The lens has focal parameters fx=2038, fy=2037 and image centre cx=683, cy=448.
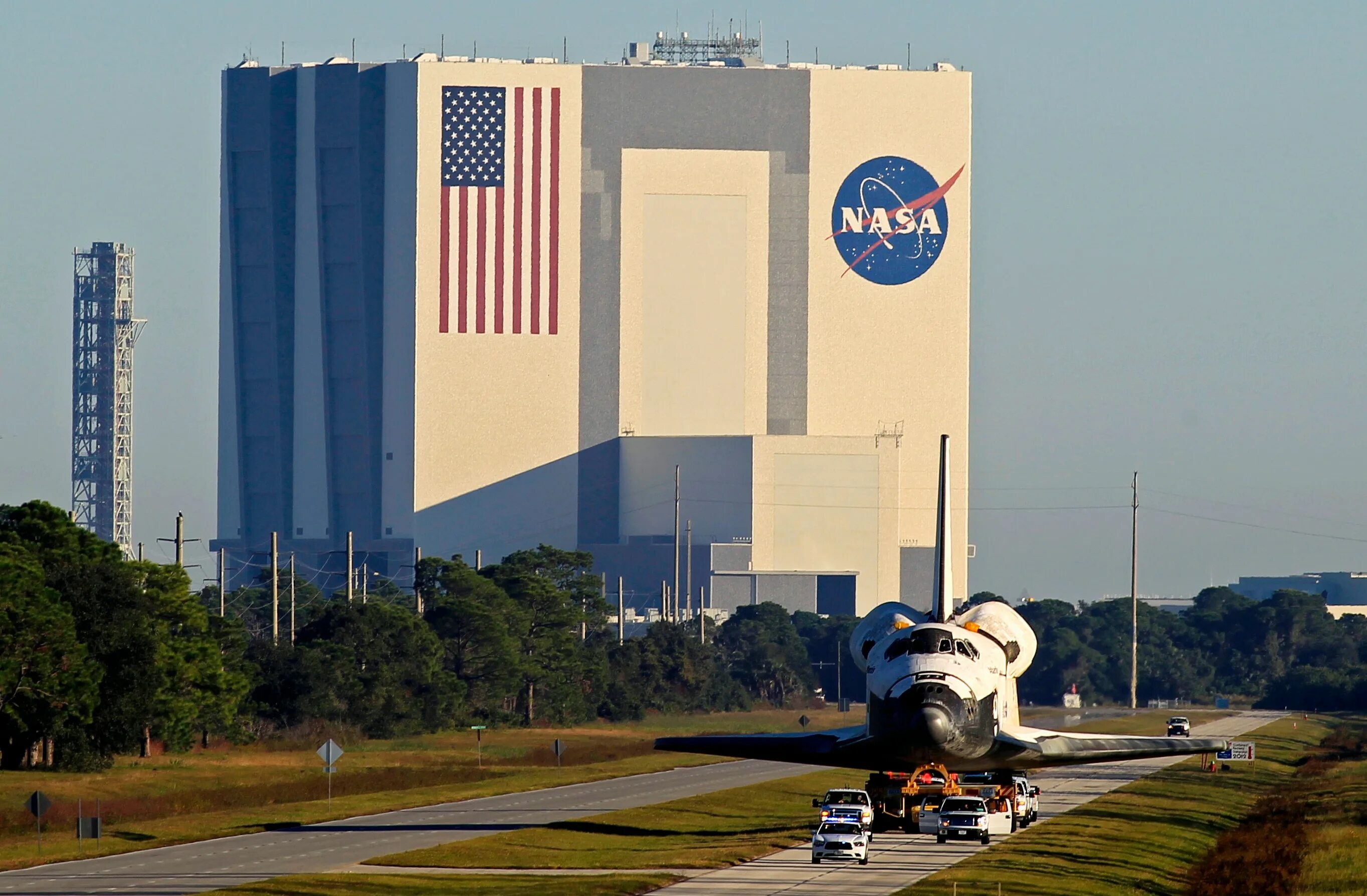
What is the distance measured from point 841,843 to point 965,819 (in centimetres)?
499

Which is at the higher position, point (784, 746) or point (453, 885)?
point (784, 746)

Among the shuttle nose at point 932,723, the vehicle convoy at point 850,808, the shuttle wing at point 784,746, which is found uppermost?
the shuttle nose at point 932,723

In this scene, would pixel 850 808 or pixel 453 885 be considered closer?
pixel 453 885

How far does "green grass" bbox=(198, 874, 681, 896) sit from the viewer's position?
40.5 metres

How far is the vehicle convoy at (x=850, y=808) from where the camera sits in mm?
47781

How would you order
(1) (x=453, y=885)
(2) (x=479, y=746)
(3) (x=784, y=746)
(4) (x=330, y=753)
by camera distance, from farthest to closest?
1. (2) (x=479, y=746)
2. (4) (x=330, y=753)
3. (3) (x=784, y=746)
4. (1) (x=453, y=885)

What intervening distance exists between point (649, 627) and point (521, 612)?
33544mm

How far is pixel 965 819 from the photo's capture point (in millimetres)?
50312

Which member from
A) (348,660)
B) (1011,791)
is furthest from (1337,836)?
(348,660)

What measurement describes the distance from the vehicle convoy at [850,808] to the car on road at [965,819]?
6.43ft

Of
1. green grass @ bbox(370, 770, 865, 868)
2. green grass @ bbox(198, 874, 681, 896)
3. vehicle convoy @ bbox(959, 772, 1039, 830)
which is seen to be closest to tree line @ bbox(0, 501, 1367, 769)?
green grass @ bbox(370, 770, 865, 868)

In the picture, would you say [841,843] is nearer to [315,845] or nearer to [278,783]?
[315,845]

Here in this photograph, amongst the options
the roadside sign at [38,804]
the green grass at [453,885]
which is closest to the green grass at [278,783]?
the roadside sign at [38,804]

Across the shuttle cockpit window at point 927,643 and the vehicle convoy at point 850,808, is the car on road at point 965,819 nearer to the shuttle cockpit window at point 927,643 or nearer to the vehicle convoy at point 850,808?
the vehicle convoy at point 850,808
